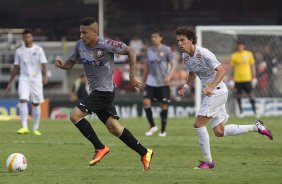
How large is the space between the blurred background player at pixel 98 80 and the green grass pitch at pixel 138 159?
0.44 meters

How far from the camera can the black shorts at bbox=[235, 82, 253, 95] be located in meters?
25.8

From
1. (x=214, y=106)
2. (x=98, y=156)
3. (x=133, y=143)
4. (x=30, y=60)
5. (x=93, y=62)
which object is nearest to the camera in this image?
(x=133, y=143)

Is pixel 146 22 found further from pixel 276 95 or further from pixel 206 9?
pixel 276 95

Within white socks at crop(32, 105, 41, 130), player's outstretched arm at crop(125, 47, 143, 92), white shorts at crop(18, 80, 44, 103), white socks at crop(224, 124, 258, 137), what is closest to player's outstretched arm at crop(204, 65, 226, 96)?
player's outstretched arm at crop(125, 47, 143, 92)

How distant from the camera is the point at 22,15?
115ft

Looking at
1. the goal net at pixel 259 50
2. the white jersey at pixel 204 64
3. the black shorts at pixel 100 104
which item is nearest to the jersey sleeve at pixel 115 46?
the black shorts at pixel 100 104

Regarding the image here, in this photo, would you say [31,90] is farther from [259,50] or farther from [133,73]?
[259,50]

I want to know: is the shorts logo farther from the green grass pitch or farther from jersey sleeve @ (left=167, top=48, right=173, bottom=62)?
jersey sleeve @ (left=167, top=48, right=173, bottom=62)

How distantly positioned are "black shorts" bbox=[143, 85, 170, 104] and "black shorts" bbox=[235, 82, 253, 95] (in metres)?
6.89

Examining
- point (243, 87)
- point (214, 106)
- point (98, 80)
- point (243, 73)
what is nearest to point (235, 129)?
point (214, 106)

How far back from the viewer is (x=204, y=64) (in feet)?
39.8

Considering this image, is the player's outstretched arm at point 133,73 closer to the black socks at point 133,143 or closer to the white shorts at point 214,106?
the black socks at point 133,143

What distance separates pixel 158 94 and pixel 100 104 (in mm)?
7337

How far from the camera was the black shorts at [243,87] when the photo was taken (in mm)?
25766
